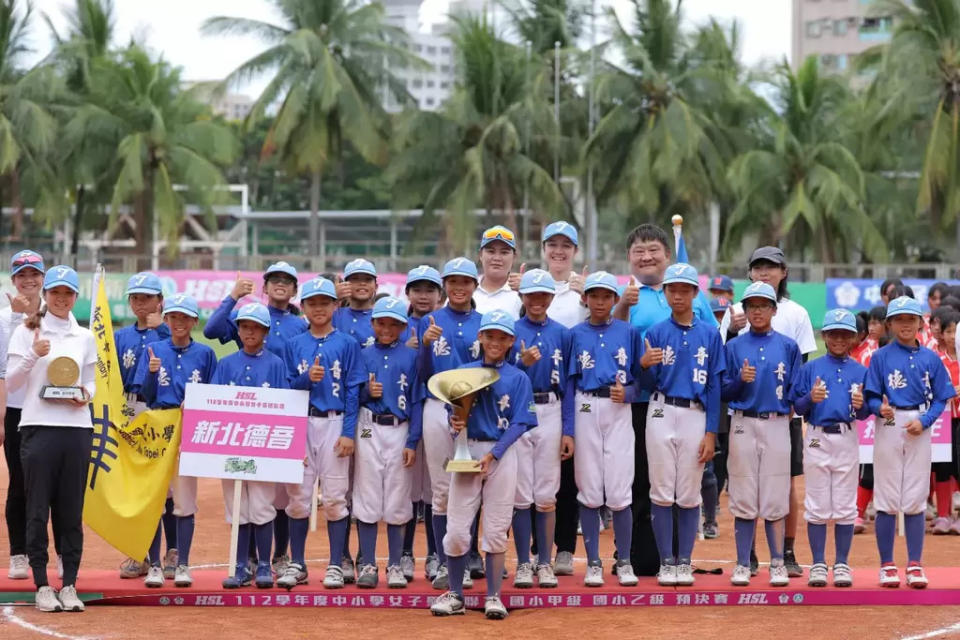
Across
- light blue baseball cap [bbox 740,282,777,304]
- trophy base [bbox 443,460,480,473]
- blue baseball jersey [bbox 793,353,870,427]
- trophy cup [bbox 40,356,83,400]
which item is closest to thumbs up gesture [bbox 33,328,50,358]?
trophy cup [bbox 40,356,83,400]

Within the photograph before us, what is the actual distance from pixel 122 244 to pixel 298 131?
20.2 m

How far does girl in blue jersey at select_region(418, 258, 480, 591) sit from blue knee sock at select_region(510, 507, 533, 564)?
41 centimetres

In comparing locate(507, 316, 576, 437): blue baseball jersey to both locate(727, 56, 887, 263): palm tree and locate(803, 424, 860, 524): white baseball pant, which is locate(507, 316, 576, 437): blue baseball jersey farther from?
locate(727, 56, 887, 263): palm tree

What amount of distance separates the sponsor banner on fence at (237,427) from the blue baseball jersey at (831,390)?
3208 millimetres

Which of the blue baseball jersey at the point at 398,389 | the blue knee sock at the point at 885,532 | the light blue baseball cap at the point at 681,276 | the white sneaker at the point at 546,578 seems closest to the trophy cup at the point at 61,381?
the blue baseball jersey at the point at 398,389

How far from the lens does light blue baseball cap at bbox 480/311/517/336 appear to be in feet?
26.6

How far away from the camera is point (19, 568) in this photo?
8984 mm

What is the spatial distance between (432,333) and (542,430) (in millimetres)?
927

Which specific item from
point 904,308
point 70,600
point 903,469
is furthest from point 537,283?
point 70,600

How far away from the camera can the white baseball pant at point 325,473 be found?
872 cm

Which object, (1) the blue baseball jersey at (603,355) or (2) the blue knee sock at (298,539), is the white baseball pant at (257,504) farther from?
(1) the blue baseball jersey at (603,355)

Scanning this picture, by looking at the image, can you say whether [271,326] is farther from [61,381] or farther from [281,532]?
[61,381]

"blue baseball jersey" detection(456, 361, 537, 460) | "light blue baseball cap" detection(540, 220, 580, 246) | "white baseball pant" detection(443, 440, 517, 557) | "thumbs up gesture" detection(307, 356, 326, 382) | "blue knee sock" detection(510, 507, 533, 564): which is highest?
"light blue baseball cap" detection(540, 220, 580, 246)

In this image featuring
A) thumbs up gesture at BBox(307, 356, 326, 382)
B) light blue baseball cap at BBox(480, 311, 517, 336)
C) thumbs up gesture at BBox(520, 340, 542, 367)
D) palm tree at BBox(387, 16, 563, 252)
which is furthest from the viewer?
palm tree at BBox(387, 16, 563, 252)
